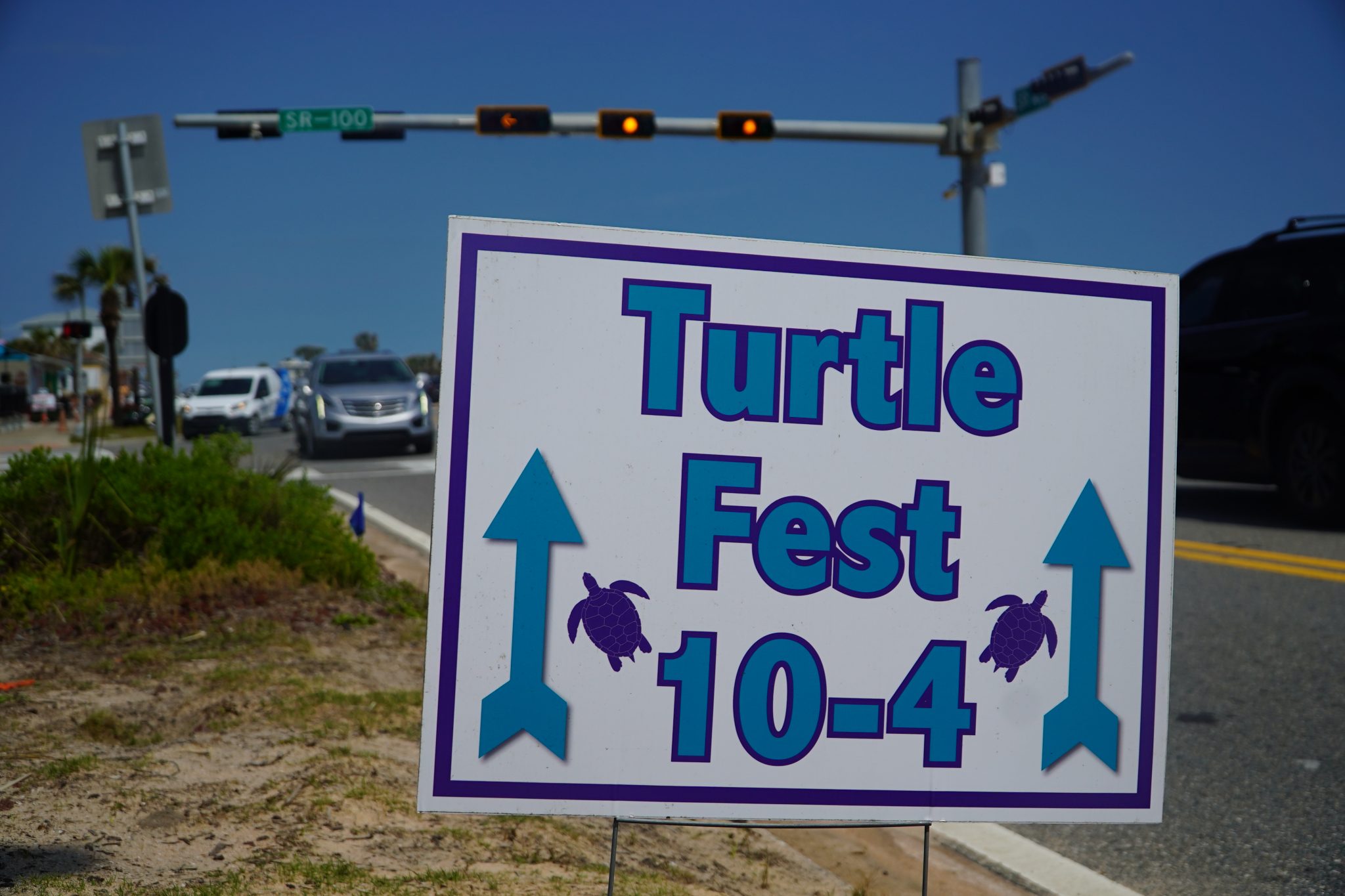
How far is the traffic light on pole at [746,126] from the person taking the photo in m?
15.9

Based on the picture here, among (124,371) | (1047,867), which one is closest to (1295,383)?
(1047,867)

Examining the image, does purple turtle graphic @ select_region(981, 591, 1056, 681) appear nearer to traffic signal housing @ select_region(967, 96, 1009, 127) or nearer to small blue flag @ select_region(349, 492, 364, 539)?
small blue flag @ select_region(349, 492, 364, 539)

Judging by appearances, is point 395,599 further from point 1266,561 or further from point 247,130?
point 247,130

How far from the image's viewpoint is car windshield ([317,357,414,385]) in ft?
65.6

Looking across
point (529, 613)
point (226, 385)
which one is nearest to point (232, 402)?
point (226, 385)

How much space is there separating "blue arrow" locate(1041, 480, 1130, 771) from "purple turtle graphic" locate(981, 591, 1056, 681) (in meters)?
0.08

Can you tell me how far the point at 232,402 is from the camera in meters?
30.0

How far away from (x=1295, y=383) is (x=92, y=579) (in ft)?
27.8

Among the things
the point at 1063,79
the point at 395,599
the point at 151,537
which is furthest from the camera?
the point at 1063,79

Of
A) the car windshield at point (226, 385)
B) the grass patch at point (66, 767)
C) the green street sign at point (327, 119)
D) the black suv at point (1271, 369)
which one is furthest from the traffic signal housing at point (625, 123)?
the car windshield at point (226, 385)

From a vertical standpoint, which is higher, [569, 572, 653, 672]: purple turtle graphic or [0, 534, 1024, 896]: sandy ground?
[569, 572, 653, 672]: purple turtle graphic

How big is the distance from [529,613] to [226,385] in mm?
31748

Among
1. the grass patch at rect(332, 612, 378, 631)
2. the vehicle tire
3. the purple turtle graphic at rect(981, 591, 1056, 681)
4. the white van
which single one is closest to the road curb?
the purple turtle graphic at rect(981, 591, 1056, 681)

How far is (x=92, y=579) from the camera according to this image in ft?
17.5
